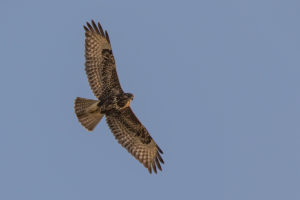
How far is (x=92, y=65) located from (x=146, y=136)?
99.4 inches

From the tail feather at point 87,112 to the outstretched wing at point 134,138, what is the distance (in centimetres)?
51

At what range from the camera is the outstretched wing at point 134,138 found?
1372 centimetres

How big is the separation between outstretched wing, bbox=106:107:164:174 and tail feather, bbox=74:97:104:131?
20.1 inches

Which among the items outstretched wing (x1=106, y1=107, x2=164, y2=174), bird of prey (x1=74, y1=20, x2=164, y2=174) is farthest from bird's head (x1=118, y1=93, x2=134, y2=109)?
outstretched wing (x1=106, y1=107, x2=164, y2=174)

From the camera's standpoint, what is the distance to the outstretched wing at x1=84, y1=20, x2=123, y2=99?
44.2 feet

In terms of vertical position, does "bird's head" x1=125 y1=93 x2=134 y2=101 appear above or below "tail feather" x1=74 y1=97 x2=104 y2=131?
above

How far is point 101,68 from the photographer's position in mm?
13539

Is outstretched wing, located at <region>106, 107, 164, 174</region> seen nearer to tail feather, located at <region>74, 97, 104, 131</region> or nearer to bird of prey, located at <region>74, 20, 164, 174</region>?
bird of prey, located at <region>74, 20, 164, 174</region>

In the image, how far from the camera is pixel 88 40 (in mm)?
13766

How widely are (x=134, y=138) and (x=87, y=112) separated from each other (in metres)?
1.58

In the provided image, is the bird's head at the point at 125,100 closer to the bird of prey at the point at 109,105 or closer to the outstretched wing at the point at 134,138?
Result: the bird of prey at the point at 109,105

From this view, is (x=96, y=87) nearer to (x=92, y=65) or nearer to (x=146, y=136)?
(x=92, y=65)

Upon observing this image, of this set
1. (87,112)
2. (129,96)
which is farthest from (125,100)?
(87,112)

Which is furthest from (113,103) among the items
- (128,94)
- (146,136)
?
(146,136)
